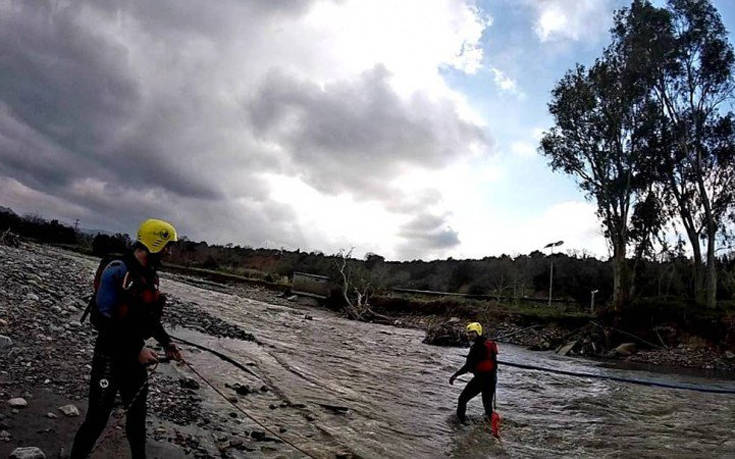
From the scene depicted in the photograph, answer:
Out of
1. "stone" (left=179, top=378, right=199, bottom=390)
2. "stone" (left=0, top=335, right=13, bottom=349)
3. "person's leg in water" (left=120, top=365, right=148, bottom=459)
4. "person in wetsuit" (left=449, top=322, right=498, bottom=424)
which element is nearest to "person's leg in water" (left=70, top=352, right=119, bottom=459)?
"person's leg in water" (left=120, top=365, right=148, bottom=459)

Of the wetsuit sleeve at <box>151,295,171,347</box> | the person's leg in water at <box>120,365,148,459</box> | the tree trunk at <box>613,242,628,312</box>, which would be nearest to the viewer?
the person's leg in water at <box>120,365,148,459</box>

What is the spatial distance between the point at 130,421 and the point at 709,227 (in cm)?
3089

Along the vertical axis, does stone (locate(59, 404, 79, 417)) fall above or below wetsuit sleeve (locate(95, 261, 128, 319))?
below

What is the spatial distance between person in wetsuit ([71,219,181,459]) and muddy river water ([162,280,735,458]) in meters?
2.80

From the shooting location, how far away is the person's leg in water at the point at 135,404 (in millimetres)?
4285

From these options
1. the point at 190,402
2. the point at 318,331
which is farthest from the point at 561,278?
the point at 190,402

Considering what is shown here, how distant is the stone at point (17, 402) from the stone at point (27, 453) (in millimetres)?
976

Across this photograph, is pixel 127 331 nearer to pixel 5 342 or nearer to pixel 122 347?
pixel 122 347

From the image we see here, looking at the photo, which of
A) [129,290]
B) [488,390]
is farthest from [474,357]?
[129,290]

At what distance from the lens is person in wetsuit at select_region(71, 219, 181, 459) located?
13.3ft

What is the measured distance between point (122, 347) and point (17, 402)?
1925 millimetres

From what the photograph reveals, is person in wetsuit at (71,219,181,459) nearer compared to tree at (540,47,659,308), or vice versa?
person in wetsuit at (71,219,181,459)

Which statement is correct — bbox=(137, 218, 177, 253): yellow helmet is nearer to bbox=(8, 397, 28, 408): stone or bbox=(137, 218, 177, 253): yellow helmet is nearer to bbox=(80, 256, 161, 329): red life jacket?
bbox=(80, 256, 161, 329): red life jacket

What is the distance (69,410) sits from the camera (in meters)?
5.23
